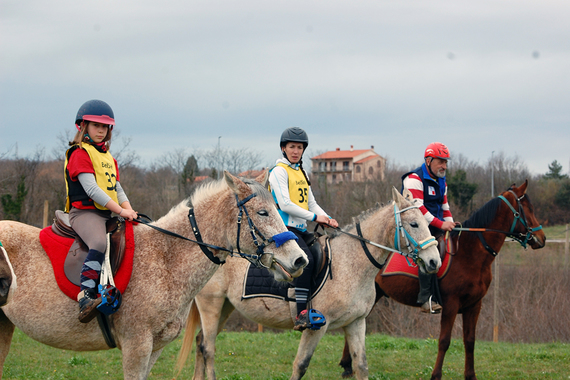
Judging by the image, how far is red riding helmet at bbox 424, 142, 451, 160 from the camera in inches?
281

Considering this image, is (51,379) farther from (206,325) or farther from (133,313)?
(133,313)

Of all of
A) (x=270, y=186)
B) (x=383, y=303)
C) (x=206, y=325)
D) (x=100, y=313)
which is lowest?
(x=383, y=303)

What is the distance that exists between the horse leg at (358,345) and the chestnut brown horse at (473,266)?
1695 millimetres

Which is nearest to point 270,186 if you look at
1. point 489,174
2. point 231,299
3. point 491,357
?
point 231,299

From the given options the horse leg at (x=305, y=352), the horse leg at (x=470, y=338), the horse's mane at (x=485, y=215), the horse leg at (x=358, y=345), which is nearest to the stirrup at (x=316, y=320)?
the horse leg at (x=305, y=352)

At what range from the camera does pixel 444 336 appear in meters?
6.85

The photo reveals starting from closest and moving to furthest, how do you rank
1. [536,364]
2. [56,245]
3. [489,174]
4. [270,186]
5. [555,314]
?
[56,245] → [270,186] → [536,364] → [555,314] → [489,174]

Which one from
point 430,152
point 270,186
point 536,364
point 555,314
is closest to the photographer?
point 270,186

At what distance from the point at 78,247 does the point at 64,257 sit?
0.15 meters

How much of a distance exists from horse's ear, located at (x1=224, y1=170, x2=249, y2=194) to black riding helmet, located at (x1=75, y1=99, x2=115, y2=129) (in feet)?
3.95

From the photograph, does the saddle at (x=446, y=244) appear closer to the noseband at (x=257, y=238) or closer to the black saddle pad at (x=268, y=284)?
the black saddle pad at (x=268, y=284)

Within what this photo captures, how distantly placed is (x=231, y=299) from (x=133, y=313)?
9.14 ft

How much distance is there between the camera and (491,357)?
28.1 ft

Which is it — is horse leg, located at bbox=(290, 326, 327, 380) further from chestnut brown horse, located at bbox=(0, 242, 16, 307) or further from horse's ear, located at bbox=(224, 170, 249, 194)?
chestnut brown horse, located at bbox=(0, 242, 16, 307)
